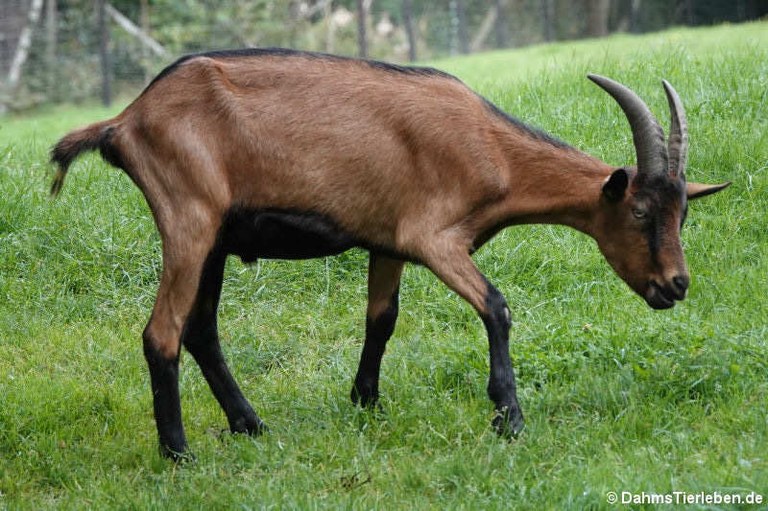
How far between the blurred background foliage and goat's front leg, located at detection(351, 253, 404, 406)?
691 inches

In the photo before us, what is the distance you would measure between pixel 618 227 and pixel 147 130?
2.36 m

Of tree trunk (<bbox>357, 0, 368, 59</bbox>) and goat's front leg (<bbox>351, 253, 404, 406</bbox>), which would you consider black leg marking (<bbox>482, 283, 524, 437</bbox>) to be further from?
tree trunk (<bbox>357, 0, 368, 59</bbox>)

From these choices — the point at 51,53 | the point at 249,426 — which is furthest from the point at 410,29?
the point at 249,426

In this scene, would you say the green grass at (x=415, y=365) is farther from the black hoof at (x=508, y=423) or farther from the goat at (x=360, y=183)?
the goat at (x=360, y=183)

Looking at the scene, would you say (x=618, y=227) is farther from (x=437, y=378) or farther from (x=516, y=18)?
(x=516, y=18)

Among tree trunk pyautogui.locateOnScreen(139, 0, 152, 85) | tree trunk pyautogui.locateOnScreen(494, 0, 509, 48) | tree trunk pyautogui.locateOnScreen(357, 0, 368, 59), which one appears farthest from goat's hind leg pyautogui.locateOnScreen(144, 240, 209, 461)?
tree trunk pyautogui.locateOnScreen(494, 0, 509, 48)

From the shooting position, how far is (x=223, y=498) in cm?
488

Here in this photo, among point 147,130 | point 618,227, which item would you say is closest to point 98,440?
point 147,130

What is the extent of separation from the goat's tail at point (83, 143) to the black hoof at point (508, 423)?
2.32 m

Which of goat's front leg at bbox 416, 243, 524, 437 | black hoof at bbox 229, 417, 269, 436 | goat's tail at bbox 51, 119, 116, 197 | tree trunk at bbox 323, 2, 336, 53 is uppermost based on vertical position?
goat's tail at bbox 51, 119, 116, 197

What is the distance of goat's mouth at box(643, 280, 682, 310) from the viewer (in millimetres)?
5434

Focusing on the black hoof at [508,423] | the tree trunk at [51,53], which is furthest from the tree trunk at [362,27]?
the black hoof at [508,423]

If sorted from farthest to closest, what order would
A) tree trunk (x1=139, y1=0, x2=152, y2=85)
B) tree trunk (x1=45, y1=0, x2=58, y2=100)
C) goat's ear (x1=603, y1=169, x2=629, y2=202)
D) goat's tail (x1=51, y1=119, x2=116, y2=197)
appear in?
tree trunk (x1=139, y1=0, x2=152, y2=85)
tree trunk (x1=45, y1=0, x2=58, y2=100)
goat's tail (x1=51, y1=119, x2=116, y2=197)
goat's ear (x1=603, y1=169, x2=629, y2=202)

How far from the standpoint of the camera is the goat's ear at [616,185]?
5.29 metres
